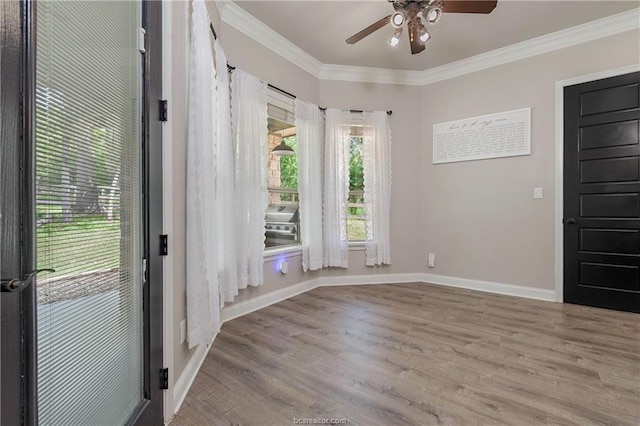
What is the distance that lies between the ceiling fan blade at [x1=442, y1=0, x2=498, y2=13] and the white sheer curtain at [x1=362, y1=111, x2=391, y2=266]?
72.5 inches

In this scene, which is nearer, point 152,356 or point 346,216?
point 152,356

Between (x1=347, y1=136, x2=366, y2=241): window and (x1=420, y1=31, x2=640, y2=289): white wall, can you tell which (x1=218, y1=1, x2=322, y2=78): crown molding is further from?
(x1=420, y1=31, x2=640, y2=289): white wall

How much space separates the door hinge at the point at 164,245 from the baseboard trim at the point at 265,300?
1.54 m

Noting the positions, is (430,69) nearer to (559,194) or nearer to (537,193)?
(537,193)

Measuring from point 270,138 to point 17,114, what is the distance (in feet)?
9.31

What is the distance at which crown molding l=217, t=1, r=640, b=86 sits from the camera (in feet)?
9.92

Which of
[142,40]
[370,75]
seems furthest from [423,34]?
[142,40]

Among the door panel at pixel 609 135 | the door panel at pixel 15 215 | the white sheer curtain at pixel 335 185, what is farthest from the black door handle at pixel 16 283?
the door panel at pixel 609 135

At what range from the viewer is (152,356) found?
143 cm

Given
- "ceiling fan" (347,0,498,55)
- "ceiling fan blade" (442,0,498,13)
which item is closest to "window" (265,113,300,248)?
"ceiling fan" (347,0,498,55)

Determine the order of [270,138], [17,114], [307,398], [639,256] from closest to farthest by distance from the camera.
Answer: [17,114], [307,398], [639,256], [270,138]

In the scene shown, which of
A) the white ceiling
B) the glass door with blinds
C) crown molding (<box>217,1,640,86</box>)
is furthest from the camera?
crown molding (<box>217,1,640,86</box>)

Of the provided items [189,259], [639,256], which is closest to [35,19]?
[189,259]

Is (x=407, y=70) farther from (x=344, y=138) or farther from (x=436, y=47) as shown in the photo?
(x=344, y=138)
